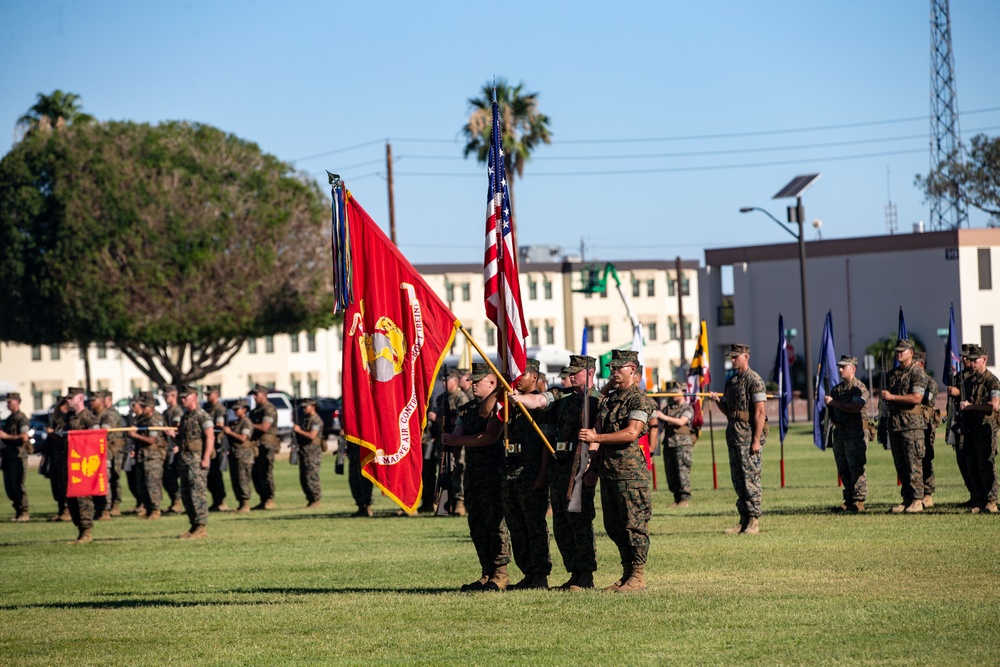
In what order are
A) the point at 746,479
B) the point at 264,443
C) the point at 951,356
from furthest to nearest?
the point at 264,443 → the point at 951,356 → the point at 746,479

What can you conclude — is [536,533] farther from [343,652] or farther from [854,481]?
[854,481]

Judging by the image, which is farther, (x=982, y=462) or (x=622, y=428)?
(x=982, y=462)

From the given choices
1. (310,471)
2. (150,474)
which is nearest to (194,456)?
(150,474)

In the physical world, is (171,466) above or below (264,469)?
above

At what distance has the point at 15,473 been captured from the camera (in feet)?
80.3

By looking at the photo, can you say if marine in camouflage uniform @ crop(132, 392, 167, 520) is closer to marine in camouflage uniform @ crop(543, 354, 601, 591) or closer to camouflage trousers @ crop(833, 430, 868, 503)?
camouflage trousers @ crop(833, 430, 868, 503)

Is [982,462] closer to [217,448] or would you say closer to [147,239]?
[217,448]

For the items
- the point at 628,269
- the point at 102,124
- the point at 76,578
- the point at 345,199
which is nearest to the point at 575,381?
the point at 345,199

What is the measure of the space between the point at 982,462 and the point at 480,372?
7491 mm

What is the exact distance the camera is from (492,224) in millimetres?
12250

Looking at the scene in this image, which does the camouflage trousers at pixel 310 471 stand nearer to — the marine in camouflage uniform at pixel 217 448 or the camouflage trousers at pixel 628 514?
the marine in camouflage uniform at pixel 217 448

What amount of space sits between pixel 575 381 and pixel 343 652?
12.0 feet

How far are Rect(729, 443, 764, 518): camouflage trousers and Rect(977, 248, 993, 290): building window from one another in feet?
176

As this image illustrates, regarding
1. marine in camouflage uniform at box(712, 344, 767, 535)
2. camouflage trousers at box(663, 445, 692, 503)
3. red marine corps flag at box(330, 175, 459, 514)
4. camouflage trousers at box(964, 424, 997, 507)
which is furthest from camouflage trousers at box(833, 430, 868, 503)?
red marine corps flag at box(330, 175, 459, 514)
